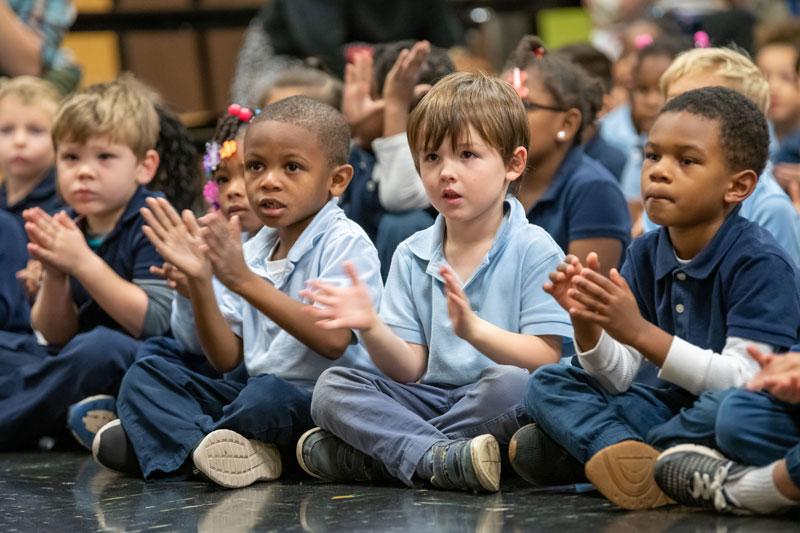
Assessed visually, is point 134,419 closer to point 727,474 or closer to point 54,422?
point 54,422

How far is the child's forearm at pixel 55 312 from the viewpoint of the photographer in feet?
8.39

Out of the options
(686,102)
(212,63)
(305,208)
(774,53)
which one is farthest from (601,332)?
(212,63)

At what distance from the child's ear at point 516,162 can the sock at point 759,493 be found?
2.50ft

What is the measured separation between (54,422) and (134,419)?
0.47 metres

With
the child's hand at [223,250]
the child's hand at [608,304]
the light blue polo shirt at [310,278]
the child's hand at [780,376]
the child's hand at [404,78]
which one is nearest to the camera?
the child's hand at [780,376]

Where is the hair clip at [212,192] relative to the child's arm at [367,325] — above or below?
above

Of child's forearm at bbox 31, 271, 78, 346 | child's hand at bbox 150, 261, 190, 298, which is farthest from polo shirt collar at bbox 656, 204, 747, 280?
child's forearm at bbox 31, 271, 78, 346

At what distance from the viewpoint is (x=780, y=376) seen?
5.43ft

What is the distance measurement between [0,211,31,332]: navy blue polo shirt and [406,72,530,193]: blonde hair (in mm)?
1223

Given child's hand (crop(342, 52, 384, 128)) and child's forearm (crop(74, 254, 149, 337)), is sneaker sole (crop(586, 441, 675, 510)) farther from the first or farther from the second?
child's hand (crop(342, 52, 384, 128))

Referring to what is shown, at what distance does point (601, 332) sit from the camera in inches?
74.8

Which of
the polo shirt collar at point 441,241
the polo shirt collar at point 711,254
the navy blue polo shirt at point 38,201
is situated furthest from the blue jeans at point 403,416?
the navy blue polo shirt at point 38,201

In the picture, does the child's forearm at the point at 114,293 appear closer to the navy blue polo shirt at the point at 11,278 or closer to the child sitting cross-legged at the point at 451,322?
the navy blue polo shirt at the point at 11,278

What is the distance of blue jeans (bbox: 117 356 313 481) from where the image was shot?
2.16 m
